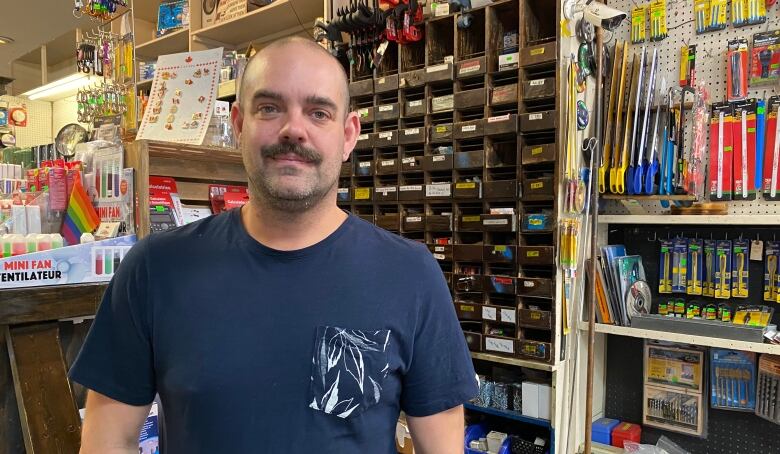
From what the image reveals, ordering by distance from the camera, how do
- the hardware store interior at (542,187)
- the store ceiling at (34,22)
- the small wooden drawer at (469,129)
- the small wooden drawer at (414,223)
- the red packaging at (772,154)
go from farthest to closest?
the store ceiling at (34,22) < the small wooden drawer at (414,223) < the small wooden drawer at (469,129) < the red packaging at (772,154) < the hardware store interior at (542,187)

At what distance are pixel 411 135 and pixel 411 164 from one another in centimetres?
15

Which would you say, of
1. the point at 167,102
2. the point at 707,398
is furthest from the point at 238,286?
the point at 707,398

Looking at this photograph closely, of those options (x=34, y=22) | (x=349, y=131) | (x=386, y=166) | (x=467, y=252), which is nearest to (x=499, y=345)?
(x=467, y=252)

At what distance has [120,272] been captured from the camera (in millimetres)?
1036

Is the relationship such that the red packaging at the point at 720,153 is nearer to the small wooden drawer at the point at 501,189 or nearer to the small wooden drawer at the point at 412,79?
the small wooden drawer at the point at 501,189

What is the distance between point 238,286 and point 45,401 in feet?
2.96

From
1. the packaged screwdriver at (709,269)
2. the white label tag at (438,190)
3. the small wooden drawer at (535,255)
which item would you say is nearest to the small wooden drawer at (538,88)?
the white label tag at (438,190)

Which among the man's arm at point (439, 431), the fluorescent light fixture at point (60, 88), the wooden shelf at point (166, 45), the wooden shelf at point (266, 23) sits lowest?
the man's arm at point (439, 431)

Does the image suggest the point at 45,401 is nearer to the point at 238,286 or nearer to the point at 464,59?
the point at 238,286

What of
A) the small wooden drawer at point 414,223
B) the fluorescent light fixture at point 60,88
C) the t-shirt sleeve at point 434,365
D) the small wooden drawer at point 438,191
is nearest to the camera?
the t-shirt sleeve at point 434,365

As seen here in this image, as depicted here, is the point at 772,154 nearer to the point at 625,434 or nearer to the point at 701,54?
the point at 701,54

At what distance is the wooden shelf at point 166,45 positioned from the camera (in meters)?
4.23

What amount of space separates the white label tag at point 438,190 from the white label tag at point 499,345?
→ 0.71 meters

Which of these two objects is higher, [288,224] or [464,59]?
[464,59]
